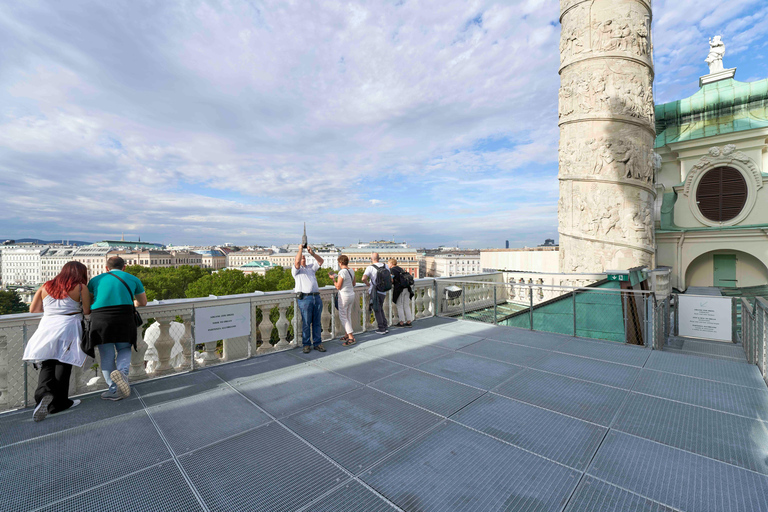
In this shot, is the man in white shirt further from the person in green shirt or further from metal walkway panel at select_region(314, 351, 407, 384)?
the person in green shirt

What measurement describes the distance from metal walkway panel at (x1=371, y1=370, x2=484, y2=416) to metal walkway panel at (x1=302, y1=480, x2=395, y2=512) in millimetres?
1391

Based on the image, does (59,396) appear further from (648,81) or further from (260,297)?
(648,81)

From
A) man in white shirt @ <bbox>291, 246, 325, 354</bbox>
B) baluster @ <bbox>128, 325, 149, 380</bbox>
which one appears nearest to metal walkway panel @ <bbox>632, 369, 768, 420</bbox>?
man in white shirt @ <bbox>291, 246, 325, 354</bbox>

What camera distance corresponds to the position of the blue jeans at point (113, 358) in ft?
13.4

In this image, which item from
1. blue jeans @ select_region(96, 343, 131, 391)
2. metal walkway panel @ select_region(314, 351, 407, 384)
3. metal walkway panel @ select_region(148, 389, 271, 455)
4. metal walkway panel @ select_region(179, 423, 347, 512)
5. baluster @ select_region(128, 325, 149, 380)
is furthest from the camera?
metal walkway panel @ select_region(314, 351, 407, 384)

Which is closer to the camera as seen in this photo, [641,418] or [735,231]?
[641,418]

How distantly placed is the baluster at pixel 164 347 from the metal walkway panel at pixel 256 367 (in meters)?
0.59

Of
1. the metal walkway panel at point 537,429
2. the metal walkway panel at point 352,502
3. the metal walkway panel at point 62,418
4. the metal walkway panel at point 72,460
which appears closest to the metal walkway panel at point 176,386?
the metal walkway panel at point 62,418

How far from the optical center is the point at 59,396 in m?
3.68

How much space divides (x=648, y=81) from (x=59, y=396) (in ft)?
70.4

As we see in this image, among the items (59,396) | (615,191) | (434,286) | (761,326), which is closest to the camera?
(59,396)

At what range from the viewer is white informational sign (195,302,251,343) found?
5.09 m

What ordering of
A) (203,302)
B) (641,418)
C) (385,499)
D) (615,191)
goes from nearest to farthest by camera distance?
1. (385,499)
2. (641,418)
3. (203,302)
4. (615,191)

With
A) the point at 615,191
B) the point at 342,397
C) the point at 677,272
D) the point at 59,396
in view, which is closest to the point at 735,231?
the point at 677,272
